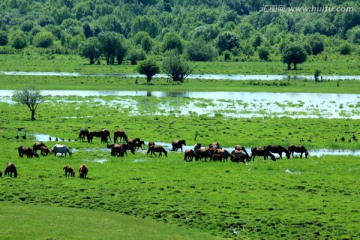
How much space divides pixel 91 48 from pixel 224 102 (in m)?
65.7

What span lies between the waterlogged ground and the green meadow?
8018 millimetres

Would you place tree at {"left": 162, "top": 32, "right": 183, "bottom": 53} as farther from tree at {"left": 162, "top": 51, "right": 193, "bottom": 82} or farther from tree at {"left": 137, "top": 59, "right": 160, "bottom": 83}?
tree at {"left": 137, "top": 59, "right": 160, "bottom": 83}

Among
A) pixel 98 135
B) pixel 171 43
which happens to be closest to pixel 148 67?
pixel 98 135

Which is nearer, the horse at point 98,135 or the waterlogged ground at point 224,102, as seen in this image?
the horse at point 98,135

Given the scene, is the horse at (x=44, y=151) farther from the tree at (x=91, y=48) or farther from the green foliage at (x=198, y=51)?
the green foliage at (x=198, y=51)

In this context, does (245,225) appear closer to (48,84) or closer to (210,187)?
(210,187)

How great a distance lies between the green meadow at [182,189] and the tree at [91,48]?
258ft

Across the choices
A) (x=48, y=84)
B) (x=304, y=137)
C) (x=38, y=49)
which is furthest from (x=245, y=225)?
(x=38, y=49)

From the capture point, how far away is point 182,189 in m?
33.2

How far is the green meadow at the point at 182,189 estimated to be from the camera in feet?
90.9

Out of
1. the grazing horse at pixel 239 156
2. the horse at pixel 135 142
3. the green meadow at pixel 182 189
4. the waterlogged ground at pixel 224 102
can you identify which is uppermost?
the waterlogged ground at pixel 224 102

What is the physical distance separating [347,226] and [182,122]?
29947 millimetres

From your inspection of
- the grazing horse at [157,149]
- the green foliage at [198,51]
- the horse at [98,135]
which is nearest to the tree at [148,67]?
the green foliage at [198,51]

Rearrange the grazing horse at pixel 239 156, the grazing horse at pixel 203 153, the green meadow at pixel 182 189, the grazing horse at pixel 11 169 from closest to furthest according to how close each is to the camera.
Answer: the green meadow at pixel 182 189 < the grazing horse at pixel 11 169 < the grazing horse at pixel 239 156 < the grazing horse at pixel 203 153
